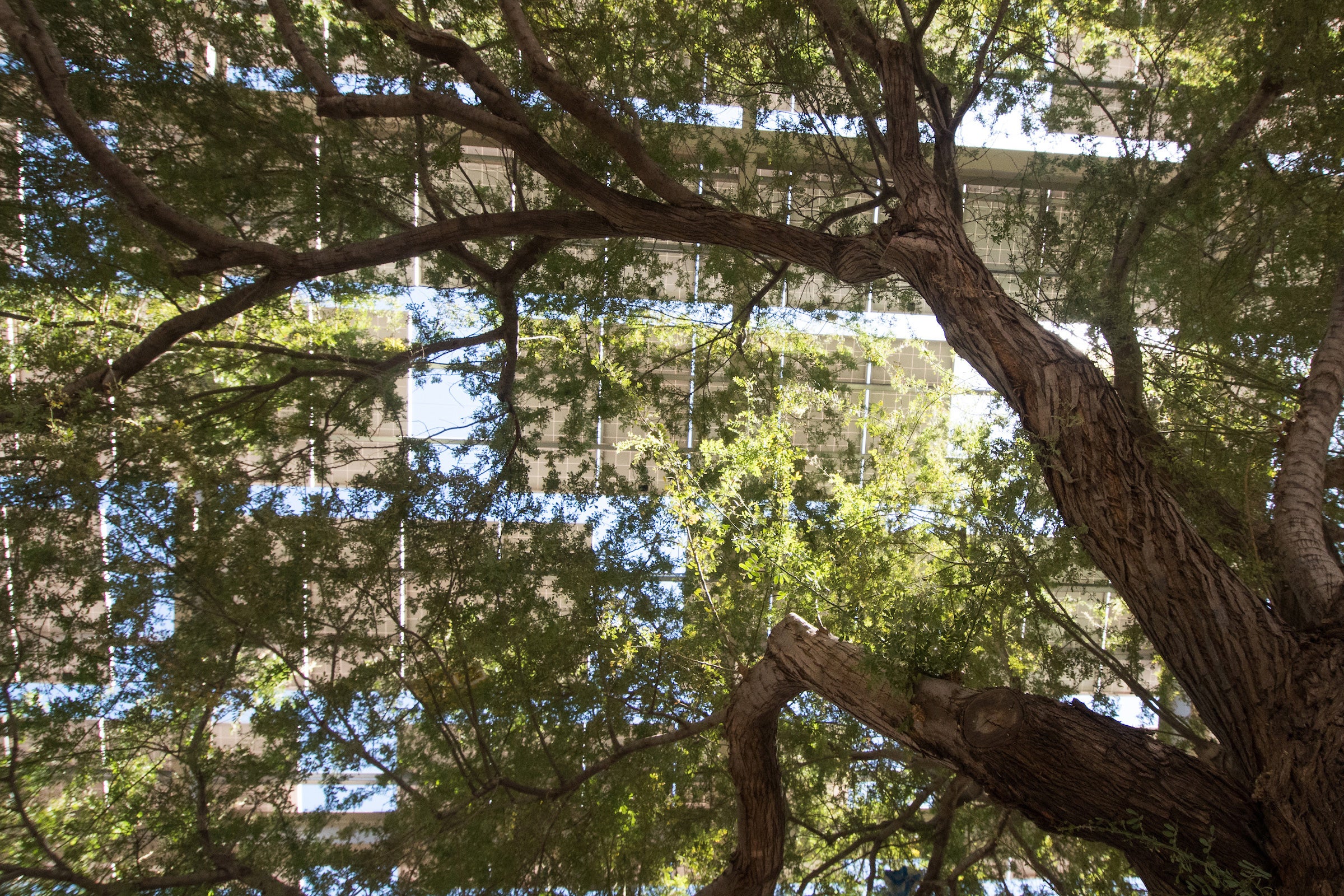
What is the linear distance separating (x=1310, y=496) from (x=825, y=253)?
1993mm

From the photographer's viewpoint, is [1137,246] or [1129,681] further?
[1137,246]

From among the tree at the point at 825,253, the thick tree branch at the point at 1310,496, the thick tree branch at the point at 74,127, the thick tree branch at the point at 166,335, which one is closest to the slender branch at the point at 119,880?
the tree at the point at 825,253

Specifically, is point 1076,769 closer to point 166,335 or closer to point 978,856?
point 978,856

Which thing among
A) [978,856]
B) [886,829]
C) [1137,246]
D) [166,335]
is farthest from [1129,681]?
[166,335]

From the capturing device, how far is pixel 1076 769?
2348mm

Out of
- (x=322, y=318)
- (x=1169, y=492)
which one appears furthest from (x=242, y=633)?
(x=1169, y=492)

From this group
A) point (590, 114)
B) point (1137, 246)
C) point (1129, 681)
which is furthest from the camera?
point (1137, 246)

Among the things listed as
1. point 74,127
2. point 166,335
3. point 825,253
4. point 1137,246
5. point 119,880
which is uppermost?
point 74,127

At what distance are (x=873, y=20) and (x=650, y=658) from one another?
164 inches

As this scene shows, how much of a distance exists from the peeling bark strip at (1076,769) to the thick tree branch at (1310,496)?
0.66 metres

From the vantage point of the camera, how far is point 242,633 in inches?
158

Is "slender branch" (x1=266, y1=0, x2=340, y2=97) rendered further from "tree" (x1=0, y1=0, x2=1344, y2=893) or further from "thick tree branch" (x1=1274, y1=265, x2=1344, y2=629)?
"thick tree branch" (x1=1274, y1=265, x2=1344, y2=629)

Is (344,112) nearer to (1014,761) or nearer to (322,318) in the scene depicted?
(1014,761)

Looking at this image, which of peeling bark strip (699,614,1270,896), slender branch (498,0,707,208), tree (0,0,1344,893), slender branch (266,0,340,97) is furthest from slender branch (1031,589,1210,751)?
slender branch (266,0,340,97)
